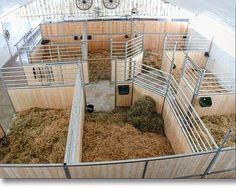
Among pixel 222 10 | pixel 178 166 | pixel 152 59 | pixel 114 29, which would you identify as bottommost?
pixel 152 59

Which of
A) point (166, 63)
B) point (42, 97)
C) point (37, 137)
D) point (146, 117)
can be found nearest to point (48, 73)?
point (42, 97)

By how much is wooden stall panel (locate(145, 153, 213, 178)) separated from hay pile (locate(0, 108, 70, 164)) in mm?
1135

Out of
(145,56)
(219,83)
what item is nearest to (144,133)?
(219,83)

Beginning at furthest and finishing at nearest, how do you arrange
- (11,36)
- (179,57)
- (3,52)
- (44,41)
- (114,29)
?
(114,29) → (11,36) → (44,41) → (3,52) → (179,57)

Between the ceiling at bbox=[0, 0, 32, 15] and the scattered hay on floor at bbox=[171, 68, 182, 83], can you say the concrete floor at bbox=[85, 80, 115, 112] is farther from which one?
the ceiling at bbox=[0, 0, 32, 15]

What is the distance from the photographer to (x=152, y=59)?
4711mm

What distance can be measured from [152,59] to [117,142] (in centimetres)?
267

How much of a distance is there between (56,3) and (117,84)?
16.4 feet

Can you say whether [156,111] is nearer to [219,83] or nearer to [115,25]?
[219,83]

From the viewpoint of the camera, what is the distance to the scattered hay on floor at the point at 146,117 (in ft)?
9.34

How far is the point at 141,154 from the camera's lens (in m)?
2.42

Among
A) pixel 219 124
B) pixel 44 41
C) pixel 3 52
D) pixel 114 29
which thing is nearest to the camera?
pixel 219 124

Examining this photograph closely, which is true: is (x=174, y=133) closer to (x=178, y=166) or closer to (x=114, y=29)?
(x=178, y=166)

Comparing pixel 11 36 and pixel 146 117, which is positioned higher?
pixel 11 36
